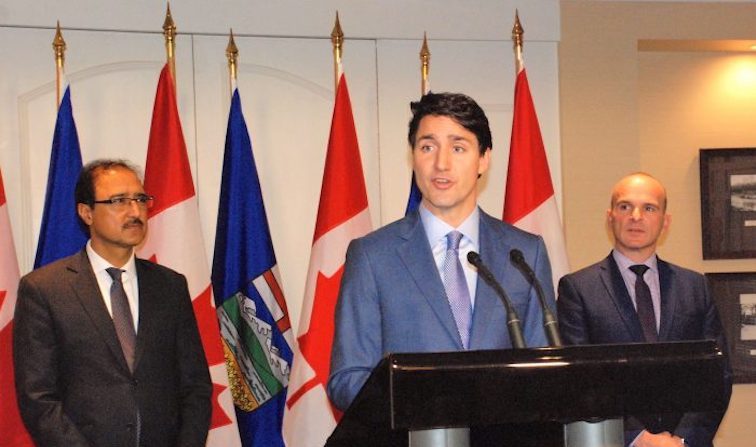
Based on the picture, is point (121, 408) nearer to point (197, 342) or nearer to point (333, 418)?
point (197, 342)

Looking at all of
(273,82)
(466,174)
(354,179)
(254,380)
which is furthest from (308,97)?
(466,174)

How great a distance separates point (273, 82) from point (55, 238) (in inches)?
48.6

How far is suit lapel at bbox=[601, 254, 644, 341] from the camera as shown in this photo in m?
3.43

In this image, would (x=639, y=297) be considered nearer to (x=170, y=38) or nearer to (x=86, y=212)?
(x=86, y=212)

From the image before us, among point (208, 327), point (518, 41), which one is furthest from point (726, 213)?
point (208, 327)

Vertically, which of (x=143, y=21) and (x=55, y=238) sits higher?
(x=143, y=21)

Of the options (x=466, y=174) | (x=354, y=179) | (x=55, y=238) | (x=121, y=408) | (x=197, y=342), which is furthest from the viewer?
(x=354, y=179)

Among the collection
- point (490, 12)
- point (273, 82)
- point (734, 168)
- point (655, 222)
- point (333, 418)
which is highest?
point (490, 12)

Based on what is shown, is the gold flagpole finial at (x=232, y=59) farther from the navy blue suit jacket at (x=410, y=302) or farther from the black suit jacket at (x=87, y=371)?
the navy blue suit jacket at (x=410, y=302)

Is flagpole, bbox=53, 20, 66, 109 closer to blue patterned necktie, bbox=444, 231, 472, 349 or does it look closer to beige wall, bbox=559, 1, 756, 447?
beige wall, bbox=559, 1, 756, 447

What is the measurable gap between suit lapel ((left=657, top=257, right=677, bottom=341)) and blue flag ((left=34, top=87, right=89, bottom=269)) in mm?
2143

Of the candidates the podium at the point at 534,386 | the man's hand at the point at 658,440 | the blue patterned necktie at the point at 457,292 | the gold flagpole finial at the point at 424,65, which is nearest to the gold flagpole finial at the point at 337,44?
the gold flagpole finial at the point at 424,65

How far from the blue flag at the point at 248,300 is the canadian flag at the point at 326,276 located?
9 centimetres

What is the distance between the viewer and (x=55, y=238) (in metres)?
4.11
